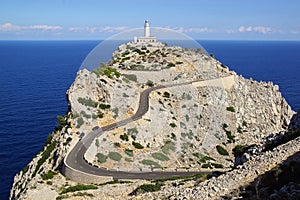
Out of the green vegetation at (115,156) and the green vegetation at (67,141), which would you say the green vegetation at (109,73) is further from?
the green vegetation at (115,156)

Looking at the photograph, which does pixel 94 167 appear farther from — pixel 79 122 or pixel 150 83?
pixel 150 83

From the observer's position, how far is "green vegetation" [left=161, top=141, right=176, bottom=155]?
135ft

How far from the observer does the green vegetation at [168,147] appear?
41.1 metres

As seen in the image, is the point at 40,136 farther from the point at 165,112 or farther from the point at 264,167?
the point at 264,167

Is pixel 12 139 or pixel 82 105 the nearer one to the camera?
pixel 82 105

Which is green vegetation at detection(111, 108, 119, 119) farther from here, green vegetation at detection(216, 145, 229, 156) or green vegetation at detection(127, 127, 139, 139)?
green vegetation at detection(216, 145, 229, 156)

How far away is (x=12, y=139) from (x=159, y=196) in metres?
52.0

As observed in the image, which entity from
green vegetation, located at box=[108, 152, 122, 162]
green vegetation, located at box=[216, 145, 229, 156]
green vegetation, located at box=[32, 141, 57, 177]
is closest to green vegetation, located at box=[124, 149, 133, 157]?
green vegetation, located at box=[108, 152, 122, 162]

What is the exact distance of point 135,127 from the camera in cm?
4184

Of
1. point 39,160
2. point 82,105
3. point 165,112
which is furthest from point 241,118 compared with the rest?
point 39,160

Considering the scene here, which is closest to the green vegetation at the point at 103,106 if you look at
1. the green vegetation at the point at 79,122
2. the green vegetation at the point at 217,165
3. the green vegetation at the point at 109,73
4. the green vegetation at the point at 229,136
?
the green vegetation at the point at 79,122

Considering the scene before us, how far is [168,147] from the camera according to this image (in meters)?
42.2

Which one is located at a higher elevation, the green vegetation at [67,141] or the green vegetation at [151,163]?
the green vegetation at [67,141]

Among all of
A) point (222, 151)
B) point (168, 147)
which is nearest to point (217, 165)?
point (222, 151)
